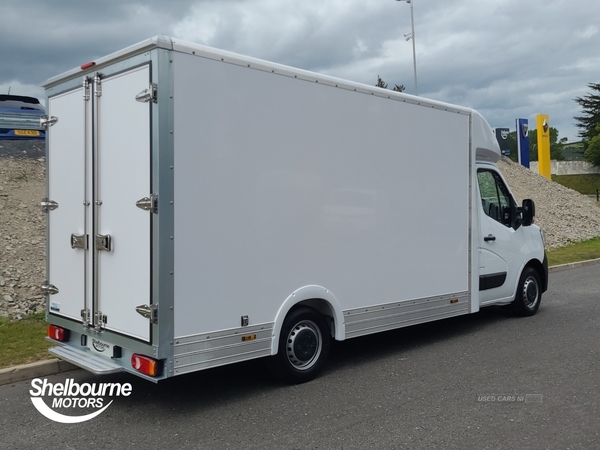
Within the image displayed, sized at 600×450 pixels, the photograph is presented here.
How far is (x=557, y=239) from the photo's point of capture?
66.6 ft

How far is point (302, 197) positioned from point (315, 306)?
1103mm

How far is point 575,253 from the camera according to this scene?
1764 cm

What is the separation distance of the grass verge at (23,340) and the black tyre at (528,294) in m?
6.24

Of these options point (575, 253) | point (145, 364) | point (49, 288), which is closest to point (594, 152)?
point (575, 253)

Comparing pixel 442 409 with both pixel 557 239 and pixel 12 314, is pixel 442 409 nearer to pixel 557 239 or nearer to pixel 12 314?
pixel 12 314

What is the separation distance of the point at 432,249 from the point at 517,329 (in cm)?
208

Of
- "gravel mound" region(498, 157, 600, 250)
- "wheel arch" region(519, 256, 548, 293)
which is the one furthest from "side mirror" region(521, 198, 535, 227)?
"gravel mound" region(498, 157, 600, 250)

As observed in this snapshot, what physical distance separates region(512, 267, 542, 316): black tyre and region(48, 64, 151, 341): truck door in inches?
229

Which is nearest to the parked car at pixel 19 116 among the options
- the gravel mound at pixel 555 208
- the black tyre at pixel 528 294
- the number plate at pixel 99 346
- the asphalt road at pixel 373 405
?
the asphalt road at pixel 373 405

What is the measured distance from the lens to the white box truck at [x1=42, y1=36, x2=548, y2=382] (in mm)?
4781

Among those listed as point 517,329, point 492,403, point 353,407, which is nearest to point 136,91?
point 353,407

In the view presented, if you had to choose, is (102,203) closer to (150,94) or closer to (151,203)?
(151,203)

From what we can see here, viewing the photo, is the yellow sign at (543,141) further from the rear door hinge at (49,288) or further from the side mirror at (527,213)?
the rear door hinge at (49,288)

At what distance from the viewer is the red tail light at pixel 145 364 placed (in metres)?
4.71
